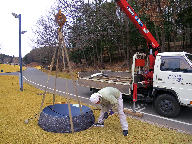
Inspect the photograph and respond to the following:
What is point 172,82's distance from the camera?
5930 mm

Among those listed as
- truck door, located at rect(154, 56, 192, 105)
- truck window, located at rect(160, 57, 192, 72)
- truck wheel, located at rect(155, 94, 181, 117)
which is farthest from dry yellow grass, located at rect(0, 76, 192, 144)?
truck window, located at rect(160, 57, 192, 72)

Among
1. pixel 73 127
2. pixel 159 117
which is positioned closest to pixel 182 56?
pixel 159 117

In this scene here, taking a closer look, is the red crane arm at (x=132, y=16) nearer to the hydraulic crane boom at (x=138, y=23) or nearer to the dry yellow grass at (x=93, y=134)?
the hydraulic crane boom at (x=138, y=23)

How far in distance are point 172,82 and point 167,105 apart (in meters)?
0.88

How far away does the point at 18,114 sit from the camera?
5902 millimetres

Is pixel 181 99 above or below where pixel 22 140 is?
above

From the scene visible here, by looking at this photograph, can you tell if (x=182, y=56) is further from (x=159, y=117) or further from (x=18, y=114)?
(x=18, y=114)

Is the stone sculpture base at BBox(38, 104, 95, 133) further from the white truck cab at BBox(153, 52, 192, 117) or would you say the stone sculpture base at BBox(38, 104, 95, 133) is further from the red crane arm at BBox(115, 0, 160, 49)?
the red crane arm at BBox(115, 0, 160, 49)

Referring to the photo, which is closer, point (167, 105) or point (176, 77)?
point (176, 77)

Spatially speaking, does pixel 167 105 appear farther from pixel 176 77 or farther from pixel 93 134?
pixel 93 134

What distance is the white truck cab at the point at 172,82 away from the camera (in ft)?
18.5

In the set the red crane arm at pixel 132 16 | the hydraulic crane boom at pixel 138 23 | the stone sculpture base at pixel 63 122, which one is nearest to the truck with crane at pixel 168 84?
the hydraulic crane boom at pixel 138 23

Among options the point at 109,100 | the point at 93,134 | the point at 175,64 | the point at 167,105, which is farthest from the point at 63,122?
the point at 175,64

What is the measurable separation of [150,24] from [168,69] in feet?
62.3
